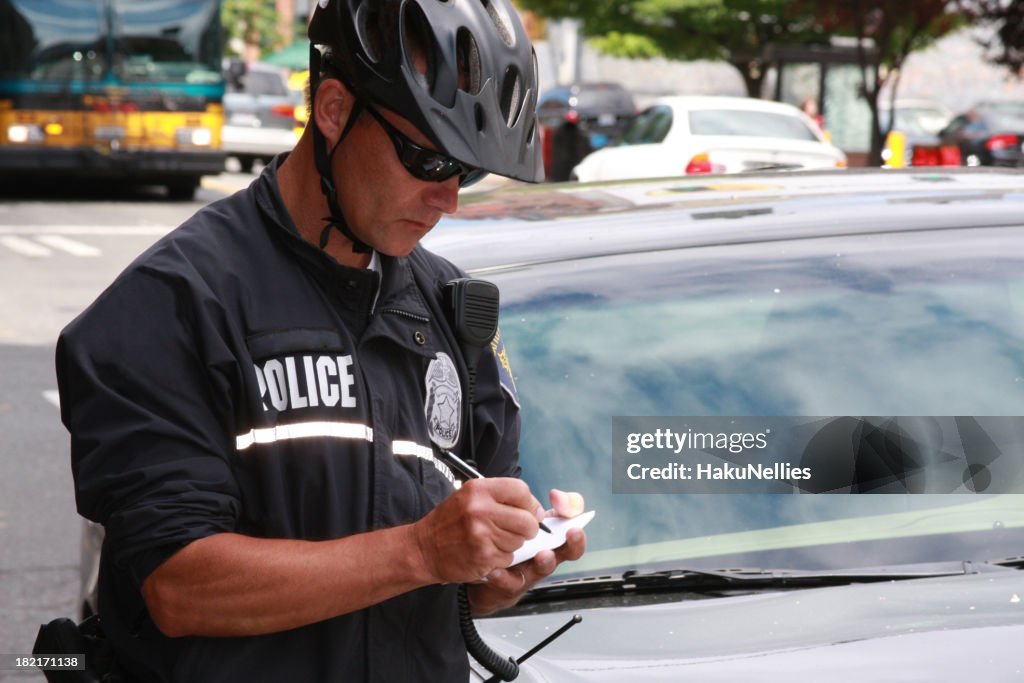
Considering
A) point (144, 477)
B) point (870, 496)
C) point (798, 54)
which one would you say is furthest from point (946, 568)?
point (798, 54)

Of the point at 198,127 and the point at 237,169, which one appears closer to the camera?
the point at 198,127

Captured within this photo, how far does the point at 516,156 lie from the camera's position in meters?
1.93

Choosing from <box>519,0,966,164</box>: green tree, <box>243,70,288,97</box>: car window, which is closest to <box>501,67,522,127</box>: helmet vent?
<box>519,0,966,164</box>: green tree

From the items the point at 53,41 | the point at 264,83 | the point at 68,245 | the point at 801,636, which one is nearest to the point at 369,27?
the point at 801,636

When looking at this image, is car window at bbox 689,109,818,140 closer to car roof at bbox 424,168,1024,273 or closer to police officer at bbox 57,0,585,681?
car roof at bbox 424,168,1024,273

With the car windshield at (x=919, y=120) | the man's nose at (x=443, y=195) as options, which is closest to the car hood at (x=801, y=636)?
the man's nose at (x=443, y=195)

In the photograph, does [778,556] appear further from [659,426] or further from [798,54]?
[798,54]

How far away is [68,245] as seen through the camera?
15289mm

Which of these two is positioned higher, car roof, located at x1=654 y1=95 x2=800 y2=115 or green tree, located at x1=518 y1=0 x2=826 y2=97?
green tree, located at x1=518 y1=0 x2=826 y2=97

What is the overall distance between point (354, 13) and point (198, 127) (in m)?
18.2

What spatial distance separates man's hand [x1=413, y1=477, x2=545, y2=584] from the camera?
1.59 m

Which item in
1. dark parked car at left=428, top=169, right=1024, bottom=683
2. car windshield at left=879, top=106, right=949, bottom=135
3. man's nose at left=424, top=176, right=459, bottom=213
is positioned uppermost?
man's nose at left=424, top=176, right=459, bottom=213

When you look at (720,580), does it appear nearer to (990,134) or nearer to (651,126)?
(651,126)

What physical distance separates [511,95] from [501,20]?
0.38 feet
